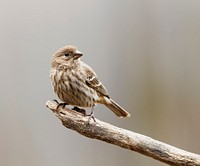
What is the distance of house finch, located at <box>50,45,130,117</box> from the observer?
8.55 ft

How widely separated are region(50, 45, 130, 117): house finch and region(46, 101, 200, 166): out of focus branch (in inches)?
9.3

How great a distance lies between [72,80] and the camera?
8.61ft

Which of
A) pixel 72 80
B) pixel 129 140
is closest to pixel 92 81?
pixel 72 80

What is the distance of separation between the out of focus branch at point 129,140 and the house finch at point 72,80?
0.24m

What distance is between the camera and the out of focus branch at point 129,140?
2186mm

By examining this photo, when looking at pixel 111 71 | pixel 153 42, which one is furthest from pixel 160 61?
pixel 111 71

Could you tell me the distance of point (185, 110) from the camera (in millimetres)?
3957

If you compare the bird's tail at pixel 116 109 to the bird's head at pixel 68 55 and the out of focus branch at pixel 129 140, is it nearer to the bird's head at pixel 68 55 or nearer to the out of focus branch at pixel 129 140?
the bird's head at pixel 68 55

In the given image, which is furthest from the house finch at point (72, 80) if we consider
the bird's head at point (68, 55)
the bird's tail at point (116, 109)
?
the bird's tail at point (116, 109)

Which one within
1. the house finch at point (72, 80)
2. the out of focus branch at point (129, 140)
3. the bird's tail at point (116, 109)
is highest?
the bird's tail at point (116, 109)

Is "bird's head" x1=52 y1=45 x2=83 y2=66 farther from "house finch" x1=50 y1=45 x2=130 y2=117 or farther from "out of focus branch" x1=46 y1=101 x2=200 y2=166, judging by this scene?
"out of focus branch" x1=46 y1=101 x2=200 y2=166

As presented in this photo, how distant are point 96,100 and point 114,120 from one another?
3.95 feet

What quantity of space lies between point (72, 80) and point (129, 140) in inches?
21.4

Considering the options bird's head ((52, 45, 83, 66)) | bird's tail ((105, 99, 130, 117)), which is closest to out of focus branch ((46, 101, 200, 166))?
bird's head ((52, 45, 83, 66))
